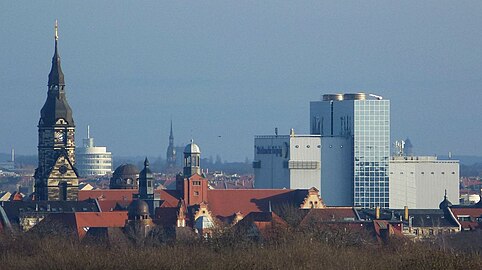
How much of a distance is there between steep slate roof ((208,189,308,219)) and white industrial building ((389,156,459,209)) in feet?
48.5

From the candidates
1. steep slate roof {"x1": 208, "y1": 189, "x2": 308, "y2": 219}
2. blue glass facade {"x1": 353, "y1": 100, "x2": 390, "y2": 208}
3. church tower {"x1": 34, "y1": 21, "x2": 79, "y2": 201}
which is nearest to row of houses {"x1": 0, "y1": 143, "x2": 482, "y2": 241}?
steep slate roof {"x1": 208, "y1": 189, "x2": 308, "y2": 219}

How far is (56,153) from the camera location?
12925cm

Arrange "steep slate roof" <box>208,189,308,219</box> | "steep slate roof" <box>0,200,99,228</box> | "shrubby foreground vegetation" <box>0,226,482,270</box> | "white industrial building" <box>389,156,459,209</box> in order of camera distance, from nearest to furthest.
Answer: "shrubby foreground vegetation" <box>0,226,482,270</box> < "steep slate roof" <box>0,200,99,228</box> < "steep slate roof" <box>208,189,308,219</box> < "white industrial building" <box>389,156,459,209</box>

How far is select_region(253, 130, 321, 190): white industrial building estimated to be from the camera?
146 metres

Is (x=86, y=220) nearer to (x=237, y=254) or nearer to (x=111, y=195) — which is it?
(x=111, y=195)

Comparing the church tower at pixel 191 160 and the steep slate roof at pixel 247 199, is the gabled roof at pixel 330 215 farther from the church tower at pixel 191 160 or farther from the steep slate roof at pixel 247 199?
the church tower at pixel 191 160

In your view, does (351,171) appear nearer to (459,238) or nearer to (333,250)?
(459,238)

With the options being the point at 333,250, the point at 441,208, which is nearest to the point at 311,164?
the point at 441,208

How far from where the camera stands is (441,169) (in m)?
147

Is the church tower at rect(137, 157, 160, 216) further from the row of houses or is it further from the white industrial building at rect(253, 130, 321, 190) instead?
the white industrial building at rect(253, 130, 321, 190)

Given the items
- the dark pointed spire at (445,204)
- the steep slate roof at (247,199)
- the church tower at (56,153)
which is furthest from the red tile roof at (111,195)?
the dark pointed spire at (445,204)

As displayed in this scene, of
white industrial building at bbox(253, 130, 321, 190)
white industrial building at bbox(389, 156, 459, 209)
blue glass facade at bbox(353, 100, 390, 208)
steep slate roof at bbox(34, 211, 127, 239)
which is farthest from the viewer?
white industrial building at bbox(389, 156, 459, 209)

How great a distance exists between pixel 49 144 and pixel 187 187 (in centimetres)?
846

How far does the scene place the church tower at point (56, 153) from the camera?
129000mm
